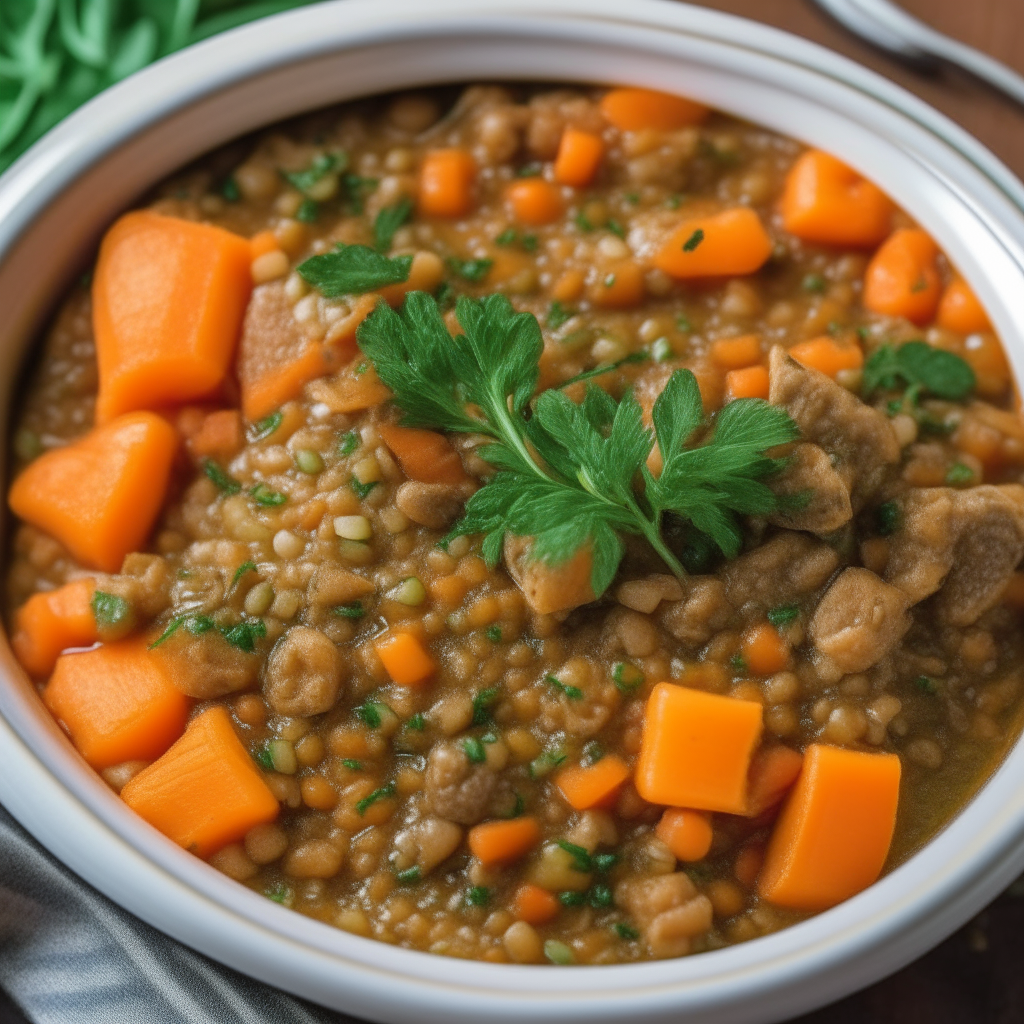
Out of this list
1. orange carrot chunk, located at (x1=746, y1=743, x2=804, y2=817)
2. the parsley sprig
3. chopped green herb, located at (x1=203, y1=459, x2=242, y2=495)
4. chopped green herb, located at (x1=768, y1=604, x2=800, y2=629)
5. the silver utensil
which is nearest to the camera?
the parsley sprig

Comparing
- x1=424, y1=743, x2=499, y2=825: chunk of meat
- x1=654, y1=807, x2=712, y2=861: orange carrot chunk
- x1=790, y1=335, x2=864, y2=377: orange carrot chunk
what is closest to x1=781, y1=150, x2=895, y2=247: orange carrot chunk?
x1=790, y1=335, x2=864, y2=377: orange carrot chunk

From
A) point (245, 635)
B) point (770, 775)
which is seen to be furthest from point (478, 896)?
point (245, 635)

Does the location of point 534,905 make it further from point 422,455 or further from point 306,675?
point 422,455

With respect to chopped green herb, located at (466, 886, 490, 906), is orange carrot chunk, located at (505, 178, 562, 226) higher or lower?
higher

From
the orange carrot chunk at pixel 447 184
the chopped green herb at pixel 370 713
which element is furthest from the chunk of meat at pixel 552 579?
the orange carrot chunk at pixel 447 184

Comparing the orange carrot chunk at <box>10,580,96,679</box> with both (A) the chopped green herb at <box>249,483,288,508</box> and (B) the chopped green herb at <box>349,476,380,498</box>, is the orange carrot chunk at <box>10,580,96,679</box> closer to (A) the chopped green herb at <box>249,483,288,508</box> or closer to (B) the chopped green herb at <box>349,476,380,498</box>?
(A) the chopped green herb at <box>249,483,288,508</box>

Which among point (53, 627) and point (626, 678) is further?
point (53, 627)
